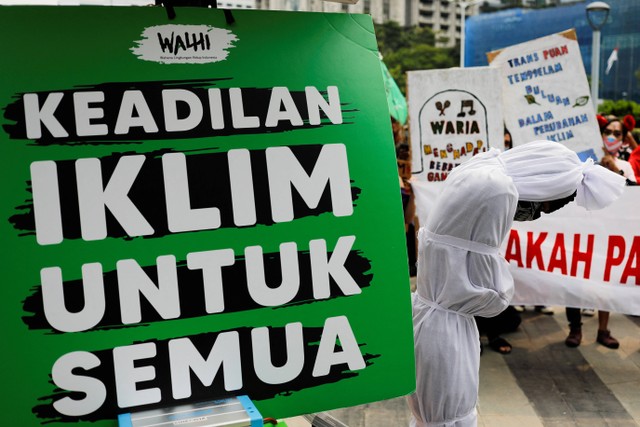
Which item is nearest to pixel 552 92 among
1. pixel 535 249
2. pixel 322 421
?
pixel 535 249

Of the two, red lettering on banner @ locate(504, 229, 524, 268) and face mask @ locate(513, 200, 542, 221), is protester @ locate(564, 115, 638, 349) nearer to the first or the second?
red lettering on banner @ locate(504, 229, 524, 268)

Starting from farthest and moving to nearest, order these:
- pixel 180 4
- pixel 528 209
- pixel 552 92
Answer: pixel 552 92, pixel 528 209, pixel 180 4

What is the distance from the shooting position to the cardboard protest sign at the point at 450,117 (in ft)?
19.7

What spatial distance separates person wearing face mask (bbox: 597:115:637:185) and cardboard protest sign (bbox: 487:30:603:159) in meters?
0.25

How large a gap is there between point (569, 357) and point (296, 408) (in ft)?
14.6

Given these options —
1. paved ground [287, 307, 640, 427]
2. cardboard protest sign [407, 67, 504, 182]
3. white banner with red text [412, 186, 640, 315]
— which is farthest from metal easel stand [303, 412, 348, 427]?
cardboard protest sign [407, 67, 504, 182]

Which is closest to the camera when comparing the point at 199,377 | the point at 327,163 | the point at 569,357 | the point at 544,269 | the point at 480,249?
the point at 199,377

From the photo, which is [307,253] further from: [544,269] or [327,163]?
[544,269]

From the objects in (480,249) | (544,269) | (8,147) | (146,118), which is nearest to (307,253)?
(146,118)

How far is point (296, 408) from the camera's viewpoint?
5.53 feet

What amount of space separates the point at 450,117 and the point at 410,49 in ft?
192

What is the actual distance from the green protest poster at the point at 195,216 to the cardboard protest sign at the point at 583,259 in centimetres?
366

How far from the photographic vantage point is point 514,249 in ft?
17.5

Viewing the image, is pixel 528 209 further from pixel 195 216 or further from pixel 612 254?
pixel 612 254
